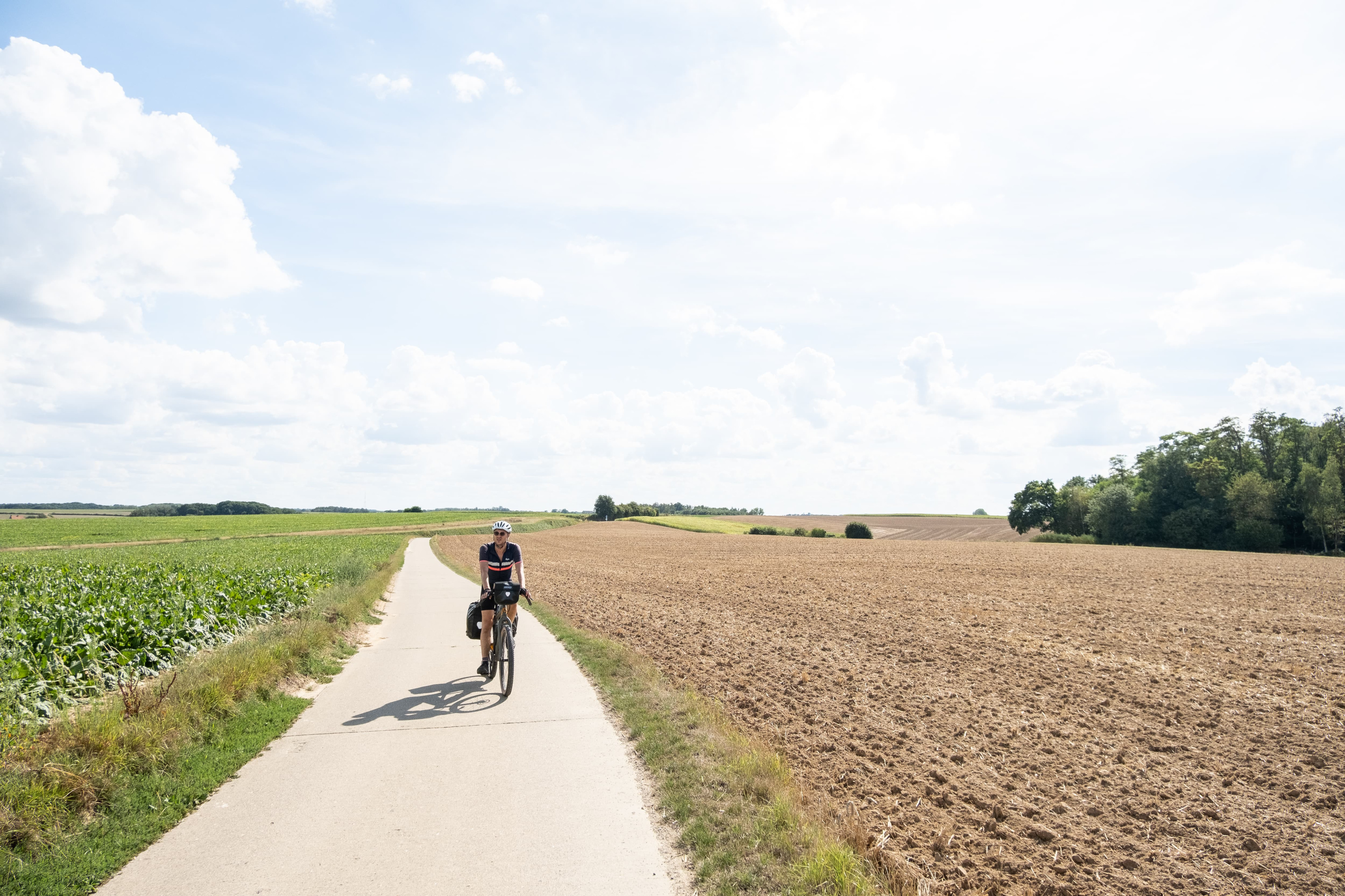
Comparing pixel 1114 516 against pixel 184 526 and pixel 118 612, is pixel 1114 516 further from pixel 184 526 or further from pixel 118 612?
pixel 184 526

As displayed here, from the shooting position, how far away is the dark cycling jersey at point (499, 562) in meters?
9.80

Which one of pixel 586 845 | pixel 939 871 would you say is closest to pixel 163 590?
pixel 586 845

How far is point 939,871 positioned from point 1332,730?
24.3ft

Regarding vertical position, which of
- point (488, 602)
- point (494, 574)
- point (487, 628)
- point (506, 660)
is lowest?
point (506, 660)

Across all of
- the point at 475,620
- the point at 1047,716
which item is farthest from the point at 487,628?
the point at 1047,716

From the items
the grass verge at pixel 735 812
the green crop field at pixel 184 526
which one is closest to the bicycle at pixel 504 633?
the grass verge at pixel 735 812

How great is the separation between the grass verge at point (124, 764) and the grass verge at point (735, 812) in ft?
12.9

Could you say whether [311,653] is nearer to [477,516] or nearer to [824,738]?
[824,738]

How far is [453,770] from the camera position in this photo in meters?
6.50

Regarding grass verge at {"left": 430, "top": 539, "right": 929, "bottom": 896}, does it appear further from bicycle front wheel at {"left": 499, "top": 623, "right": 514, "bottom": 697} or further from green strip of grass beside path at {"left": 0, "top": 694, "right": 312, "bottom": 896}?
green strip of grass beside path at {"left": 0, "top": 694, "right": 312, "bottom": 896}

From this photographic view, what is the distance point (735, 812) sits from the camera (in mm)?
5586

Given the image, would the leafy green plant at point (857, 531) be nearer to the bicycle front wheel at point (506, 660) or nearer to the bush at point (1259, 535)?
the bush at point (1259, 535)

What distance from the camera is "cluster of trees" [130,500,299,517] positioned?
456 ft

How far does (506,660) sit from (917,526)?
334 feet
